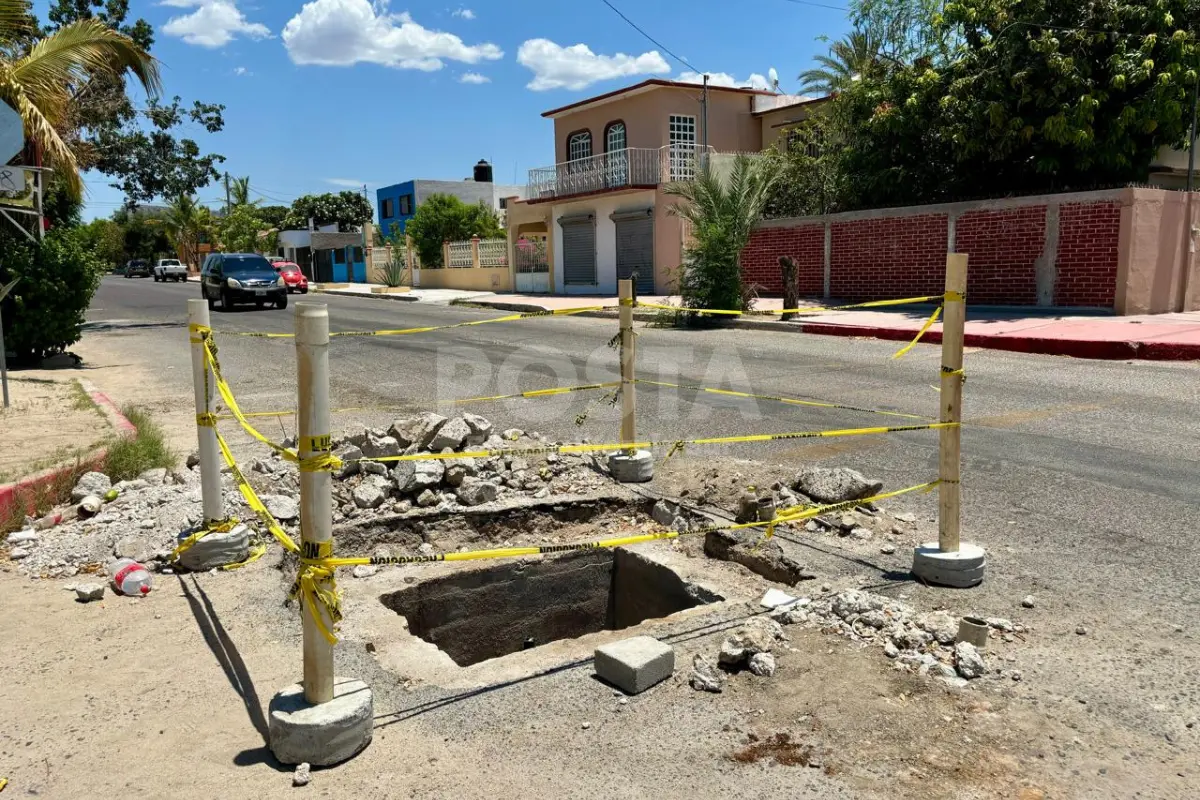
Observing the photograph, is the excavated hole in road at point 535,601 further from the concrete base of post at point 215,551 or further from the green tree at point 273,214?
the green tree at point 273,214

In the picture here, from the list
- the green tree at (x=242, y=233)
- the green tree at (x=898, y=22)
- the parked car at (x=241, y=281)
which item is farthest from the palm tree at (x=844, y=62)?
the green tree at (x=242, y=233)

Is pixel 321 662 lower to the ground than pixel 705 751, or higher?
higher

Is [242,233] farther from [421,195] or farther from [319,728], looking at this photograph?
[319,728]

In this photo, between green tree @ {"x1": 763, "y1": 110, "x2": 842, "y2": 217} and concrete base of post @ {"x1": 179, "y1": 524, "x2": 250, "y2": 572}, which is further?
green tree @ {"x1": 763, "y1": 110, "x2": 842, "y2": 217}

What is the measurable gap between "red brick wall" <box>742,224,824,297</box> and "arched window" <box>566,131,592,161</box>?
41.1ft

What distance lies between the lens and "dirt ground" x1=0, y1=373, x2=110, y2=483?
256 inches

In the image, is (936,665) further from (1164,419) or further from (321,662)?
(1164,419)

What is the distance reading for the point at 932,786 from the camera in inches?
110

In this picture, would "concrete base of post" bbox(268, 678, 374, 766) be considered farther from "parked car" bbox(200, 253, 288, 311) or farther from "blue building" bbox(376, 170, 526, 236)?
"blue building" bbox(376, 170, 526, 236)

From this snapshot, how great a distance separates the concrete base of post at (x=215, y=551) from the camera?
15.9 feet

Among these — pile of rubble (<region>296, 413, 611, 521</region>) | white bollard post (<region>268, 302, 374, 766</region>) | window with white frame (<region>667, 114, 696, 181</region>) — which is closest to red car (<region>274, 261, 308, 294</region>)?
window with white frame (<region>667, 114, 696, 181</region>)

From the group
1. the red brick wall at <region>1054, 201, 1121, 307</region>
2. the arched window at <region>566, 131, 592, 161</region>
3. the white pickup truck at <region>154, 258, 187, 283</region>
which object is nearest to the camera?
the red brick wall at <region>1054, 201, 1121, 307</region>

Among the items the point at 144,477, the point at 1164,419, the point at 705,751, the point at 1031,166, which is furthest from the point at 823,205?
the point at 705,751

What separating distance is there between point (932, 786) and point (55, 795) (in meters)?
2.74
